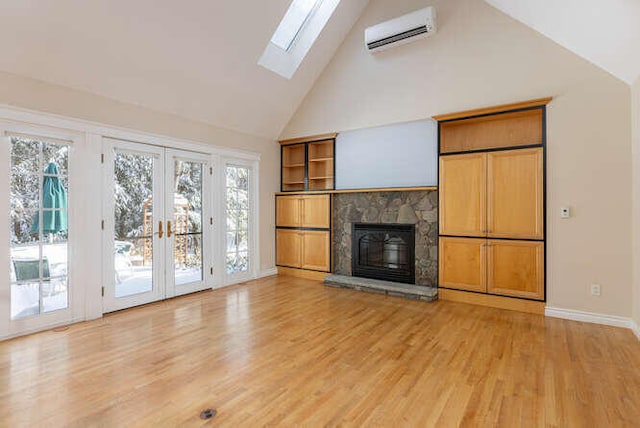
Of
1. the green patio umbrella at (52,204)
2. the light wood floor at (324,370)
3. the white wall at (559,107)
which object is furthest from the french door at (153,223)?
the white wall at (559,107)

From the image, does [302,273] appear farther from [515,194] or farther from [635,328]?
[635,328]

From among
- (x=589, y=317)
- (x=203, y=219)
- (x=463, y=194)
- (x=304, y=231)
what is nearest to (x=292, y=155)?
(x=304, y=231)

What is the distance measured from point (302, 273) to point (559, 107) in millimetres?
4586

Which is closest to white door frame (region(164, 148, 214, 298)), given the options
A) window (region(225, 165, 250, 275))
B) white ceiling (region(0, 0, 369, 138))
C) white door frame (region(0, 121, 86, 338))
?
window (region(225, 165, 250, 275))

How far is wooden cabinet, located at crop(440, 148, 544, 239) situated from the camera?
12.8ft

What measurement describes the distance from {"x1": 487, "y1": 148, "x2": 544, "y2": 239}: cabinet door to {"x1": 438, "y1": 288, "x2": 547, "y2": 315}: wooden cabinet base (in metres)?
0.82

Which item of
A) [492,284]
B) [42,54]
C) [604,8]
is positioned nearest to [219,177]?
[42,54]

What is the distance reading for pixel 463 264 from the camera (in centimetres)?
441

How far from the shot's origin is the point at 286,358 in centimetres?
277

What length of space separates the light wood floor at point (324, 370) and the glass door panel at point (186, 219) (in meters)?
0.87

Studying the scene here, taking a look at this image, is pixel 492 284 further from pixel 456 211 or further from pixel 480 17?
pixel 480 17

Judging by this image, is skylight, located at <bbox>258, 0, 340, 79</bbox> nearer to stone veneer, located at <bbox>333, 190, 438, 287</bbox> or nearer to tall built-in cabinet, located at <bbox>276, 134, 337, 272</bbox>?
tall built-in cabinet, located at <bbox>276, 134, 337, 272</bbox>

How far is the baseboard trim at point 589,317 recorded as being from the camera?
3.46 meters

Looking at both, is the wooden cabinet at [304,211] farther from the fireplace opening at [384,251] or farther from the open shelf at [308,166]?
the fireplace opening at [384,251]
